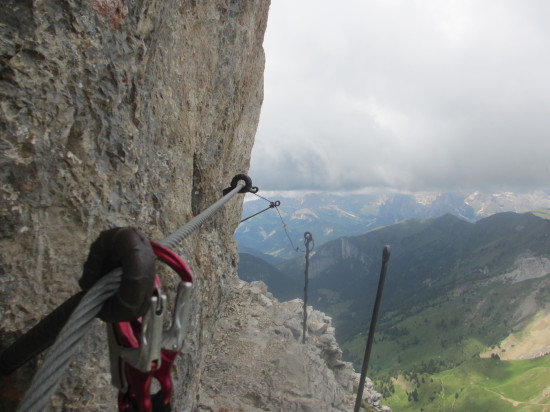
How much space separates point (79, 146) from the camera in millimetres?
4434

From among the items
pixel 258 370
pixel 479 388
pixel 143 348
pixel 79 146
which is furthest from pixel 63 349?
pixel 479 388

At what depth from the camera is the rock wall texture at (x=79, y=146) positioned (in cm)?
381

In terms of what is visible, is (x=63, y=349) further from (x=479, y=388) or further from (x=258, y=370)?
(x=479, y=388)

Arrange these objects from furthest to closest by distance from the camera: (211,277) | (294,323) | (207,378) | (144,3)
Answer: (294,323) → (207,378) → (211,277) → (144,3)

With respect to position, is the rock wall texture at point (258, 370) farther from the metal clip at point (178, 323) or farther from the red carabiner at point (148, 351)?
the metal clip at point (178, 323)

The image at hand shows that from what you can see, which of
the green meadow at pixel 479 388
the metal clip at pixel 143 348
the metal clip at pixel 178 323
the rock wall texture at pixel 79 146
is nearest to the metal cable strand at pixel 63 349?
the metal clip at pixel 143 348

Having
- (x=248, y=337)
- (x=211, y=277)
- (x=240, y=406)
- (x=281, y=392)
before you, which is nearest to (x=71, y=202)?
(x=211, y=277)

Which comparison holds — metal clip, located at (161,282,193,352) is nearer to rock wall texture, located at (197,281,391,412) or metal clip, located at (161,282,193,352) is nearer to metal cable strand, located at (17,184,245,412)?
metal cable strand, located at (17,184,245,412)

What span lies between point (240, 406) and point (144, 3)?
13.0 m

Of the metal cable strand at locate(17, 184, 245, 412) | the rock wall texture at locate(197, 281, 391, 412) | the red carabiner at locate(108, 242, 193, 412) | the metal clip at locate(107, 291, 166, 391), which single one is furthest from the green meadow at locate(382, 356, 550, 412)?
the metal cable strand at locate(17, 184, 245, 412)

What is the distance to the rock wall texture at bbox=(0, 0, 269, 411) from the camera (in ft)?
12.5

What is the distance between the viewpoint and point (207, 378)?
1399 centimetres

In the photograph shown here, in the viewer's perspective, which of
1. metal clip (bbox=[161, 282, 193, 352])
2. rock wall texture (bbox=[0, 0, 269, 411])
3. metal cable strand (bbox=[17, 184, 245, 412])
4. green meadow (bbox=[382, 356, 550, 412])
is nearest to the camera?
metal cable strand (bbox=[17, 184, 245, 412])

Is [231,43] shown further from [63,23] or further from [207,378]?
[207,378]
